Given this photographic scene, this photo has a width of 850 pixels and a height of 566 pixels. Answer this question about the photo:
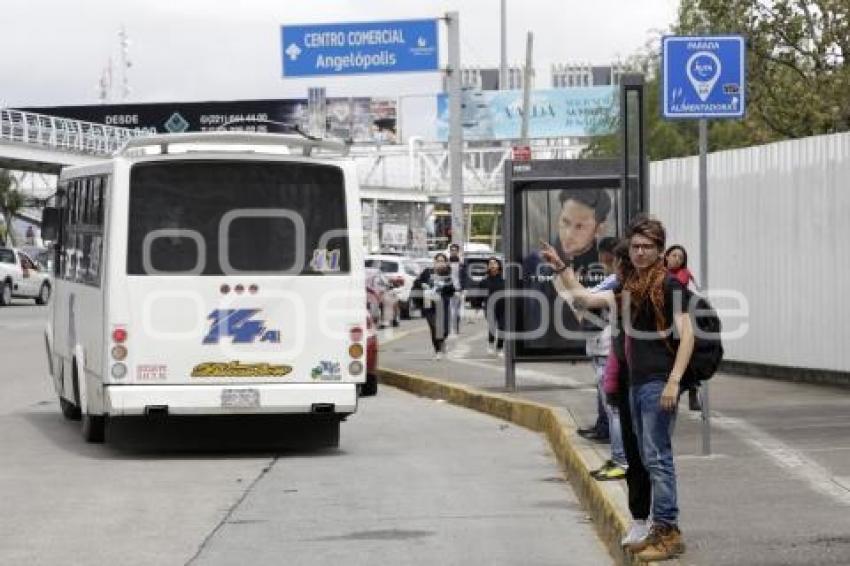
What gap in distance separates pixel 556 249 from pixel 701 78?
813 centimetres

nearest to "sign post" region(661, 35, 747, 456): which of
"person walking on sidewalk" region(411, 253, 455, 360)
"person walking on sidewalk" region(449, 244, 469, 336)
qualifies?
"person walking on sidewalk" region(411, 253, 455, 360)

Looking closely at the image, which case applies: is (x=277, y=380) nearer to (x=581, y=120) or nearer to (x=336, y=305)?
(x=336, y=305)

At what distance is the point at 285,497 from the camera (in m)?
13.8

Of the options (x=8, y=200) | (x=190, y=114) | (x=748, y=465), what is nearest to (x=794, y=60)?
(x=748, y=465)

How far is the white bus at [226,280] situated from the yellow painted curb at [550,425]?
2293 mm

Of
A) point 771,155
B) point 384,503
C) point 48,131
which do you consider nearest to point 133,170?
point 384,503

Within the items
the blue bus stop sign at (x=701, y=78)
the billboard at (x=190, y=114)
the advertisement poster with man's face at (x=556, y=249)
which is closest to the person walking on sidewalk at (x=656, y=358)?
the blue bus stop sign at (x=701, y=78)

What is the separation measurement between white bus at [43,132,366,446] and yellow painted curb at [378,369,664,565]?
2293 mm

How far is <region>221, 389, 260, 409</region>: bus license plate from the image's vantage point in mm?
16359

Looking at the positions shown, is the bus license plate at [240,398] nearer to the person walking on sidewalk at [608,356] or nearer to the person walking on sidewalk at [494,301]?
the person walking on sidewalk at [608,356]

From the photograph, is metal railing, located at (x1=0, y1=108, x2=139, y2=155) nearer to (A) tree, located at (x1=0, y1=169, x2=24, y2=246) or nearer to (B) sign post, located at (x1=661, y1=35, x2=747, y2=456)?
(A) tree, located at (x1=0, y1=169, x2=24, y2=246)

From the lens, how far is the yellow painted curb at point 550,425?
10992mm

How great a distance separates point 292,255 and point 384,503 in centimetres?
407

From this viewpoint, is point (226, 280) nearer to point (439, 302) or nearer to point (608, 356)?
point (608, 356)
